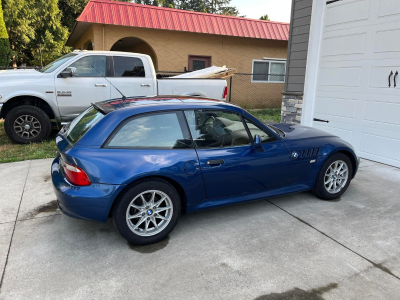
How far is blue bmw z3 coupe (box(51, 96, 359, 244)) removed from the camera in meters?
2.93

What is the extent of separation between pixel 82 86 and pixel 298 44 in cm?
518

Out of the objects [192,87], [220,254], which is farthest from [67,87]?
[220,254]

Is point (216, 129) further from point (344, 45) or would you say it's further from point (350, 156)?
point (344, 45)

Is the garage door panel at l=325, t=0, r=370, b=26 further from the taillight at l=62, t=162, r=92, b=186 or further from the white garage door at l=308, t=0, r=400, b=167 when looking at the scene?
the taillight at l=62, t=162, r=92, b=186

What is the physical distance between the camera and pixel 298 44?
7.51m

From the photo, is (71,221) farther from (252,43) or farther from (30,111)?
(252,43)

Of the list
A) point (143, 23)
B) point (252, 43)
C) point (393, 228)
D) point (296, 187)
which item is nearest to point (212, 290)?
point (296, 187)

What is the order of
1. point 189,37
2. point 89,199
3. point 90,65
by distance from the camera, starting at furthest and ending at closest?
point 189,37
point 90,65
point 89,199

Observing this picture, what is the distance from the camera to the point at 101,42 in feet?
37.7

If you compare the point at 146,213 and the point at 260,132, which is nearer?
the point at 146,213

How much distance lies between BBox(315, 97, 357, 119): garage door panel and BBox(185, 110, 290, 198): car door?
3495mm

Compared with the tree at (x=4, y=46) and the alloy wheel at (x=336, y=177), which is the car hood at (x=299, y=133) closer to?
the alloy wheel at (x=336, y=177)

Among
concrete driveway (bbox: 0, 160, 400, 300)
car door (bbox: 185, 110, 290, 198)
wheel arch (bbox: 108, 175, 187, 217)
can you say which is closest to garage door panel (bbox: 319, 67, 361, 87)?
concrete driveway (bbox: 0, 160, 400, 300)

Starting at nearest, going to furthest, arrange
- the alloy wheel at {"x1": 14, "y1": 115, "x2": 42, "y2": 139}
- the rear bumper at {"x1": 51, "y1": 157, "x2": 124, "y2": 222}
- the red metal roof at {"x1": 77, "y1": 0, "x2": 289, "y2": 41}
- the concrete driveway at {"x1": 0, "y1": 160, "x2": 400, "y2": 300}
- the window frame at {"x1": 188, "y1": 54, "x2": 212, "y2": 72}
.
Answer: the concrete driveway at {"x1": 0, "y1": 160, "x2": 400, "y2": 300} < the rear bumper at {"x1": 51, "y1": 157, "x2": 124, "y2": 222} < the alloy wheel at {"x1": 14, "y1": 115, "x2": 42, "y2": 139} < the red metal roof at {"x1": 77, "y1": 0, "x2": 289, "y2": 41} < the window frame at {"x1": 188, "y1": 54, "x2": 212, "y2": 72}
